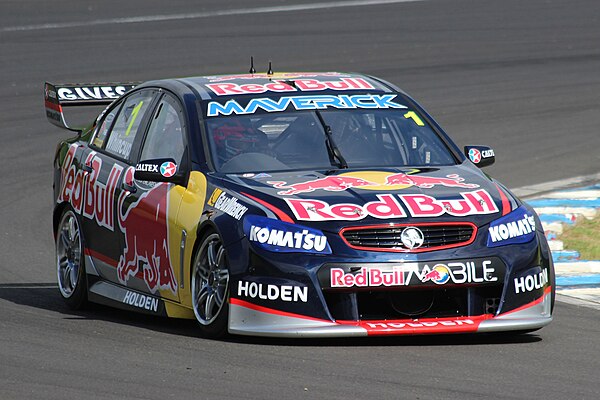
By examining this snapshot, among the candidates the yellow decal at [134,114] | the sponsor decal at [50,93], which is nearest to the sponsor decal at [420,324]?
the yellow decal at [134,114]

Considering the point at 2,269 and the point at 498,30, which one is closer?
the point at 2,269

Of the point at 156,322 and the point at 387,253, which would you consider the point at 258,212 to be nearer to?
the point at 387,253

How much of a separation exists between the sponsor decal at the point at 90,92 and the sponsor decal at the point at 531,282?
3838 millimetres

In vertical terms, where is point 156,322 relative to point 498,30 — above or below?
below

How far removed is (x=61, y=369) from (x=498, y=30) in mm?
19160

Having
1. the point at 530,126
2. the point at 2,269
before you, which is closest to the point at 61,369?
the point at 2,269

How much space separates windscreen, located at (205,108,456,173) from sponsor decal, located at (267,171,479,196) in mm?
336

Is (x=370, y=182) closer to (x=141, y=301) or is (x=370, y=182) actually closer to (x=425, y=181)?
(x=425, y=181)

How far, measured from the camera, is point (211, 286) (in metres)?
7.75

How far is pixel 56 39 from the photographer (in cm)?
2400

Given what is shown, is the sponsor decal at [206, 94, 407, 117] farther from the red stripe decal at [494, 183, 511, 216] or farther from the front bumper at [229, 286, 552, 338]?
the front bumper at [229, 286, 552, 338]

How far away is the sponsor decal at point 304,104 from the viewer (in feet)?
28.1

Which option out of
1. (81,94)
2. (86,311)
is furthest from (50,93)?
(86,311)

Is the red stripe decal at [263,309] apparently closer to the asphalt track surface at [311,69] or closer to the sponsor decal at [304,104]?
the asphalt track surface at [311,69]
